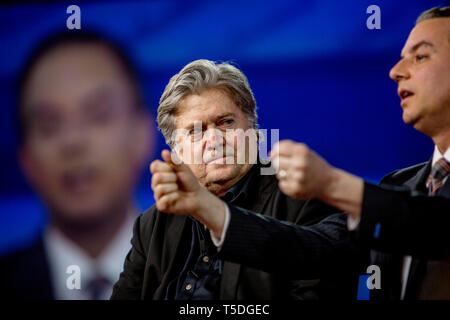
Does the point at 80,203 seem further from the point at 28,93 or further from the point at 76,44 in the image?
the point at 76,44

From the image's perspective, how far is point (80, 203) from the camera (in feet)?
7.32

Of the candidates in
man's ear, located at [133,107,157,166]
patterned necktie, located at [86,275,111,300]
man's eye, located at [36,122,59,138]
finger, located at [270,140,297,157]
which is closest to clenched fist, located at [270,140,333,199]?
finger, located at [270,140,297,157]

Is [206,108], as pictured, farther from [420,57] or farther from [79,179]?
[79,179]

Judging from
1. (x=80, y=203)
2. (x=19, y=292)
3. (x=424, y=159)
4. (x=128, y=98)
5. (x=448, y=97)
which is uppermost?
(x=128, y=98)

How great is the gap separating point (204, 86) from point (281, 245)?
0.66 meters

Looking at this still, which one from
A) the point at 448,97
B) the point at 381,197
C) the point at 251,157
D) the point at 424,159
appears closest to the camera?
the point at 381,197

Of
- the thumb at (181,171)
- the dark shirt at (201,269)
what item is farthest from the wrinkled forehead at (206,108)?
the thumb at (181,171)

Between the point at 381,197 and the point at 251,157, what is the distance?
0.65 metres

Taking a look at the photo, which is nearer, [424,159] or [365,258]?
[365,258]

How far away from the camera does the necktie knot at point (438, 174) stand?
1344 millimetres

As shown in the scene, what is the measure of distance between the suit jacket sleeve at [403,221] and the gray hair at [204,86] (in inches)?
28.3

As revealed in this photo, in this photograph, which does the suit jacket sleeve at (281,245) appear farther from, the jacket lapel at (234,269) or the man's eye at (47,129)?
the man's eye at (47,129)

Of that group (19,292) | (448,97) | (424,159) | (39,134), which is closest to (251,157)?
(448,97)

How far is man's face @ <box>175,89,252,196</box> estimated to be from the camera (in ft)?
5.14
